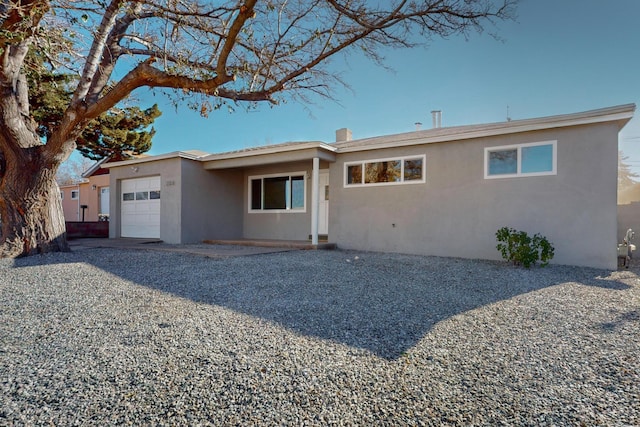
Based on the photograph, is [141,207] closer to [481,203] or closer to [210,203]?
[210,203]

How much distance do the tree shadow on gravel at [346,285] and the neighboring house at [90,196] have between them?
1048cm

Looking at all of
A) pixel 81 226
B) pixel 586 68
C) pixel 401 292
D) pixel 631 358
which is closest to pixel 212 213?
pixel 81 226

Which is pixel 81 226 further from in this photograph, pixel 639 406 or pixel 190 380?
pixel 639 406

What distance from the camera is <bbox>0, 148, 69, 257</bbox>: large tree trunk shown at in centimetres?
657

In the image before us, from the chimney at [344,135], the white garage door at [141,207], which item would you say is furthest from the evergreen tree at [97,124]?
the chimney at [344,135]

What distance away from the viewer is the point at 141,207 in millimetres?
10938

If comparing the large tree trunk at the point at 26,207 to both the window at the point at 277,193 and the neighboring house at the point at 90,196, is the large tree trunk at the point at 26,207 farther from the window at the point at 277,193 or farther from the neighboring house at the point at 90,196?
the neighboring house at the point at 90,196

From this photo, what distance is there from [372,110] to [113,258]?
7966 millimetres

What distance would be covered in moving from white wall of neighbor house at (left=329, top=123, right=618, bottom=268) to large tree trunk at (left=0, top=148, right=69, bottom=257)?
257 inches

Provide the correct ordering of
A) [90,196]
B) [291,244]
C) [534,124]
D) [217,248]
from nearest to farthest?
[534,124] < [217,248] < [291,244] < [90,196]

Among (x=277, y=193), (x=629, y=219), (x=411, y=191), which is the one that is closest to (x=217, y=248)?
(x=277, y=193)

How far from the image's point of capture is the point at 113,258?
663 cm

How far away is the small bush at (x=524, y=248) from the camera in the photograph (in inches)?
232

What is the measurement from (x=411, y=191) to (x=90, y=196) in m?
17.1
